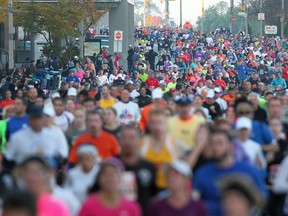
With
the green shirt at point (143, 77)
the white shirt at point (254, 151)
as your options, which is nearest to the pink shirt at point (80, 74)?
the green shirt at point (143, 77)

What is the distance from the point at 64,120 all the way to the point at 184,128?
3.83 meters

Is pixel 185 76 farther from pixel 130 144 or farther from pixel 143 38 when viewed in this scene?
pixel 143 38

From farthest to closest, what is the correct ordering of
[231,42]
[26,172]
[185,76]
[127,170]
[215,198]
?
[231,42]
[185,76]
[127,170]
[215,198]
[26,172]

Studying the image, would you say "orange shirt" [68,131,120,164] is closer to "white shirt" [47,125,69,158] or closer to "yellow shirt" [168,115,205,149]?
"white shirt" [47,125,69,158]

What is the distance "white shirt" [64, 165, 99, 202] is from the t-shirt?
203 centimetres

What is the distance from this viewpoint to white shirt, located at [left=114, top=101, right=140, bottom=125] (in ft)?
63.6

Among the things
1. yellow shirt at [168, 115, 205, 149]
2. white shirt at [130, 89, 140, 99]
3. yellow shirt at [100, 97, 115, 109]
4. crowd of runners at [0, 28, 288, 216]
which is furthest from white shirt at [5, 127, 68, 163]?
white shirt at [130, 89, 140, 99]

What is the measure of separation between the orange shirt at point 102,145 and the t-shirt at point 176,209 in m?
3.55

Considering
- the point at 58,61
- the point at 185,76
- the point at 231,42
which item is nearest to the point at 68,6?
the point at 58,61

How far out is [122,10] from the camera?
5800 cm

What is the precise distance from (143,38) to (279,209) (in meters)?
66.9

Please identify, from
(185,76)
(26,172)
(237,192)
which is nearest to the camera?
(237,192)

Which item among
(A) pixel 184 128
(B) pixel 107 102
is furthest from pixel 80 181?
(B) pixel 107 102

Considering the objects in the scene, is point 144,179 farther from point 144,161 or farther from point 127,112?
point 127,112
